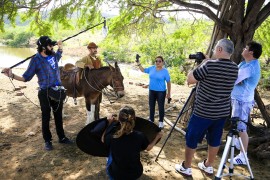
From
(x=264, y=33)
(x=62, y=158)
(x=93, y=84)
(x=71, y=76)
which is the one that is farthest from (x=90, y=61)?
(x=264, y=33)

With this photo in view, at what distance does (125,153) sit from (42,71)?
255cm

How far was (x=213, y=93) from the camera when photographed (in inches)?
137

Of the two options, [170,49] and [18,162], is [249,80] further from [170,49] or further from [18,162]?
[170,49]

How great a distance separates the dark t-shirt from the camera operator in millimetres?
919

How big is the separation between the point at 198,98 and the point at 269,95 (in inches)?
390

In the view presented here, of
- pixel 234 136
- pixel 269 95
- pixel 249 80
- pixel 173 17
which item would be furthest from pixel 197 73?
pixel 269 95

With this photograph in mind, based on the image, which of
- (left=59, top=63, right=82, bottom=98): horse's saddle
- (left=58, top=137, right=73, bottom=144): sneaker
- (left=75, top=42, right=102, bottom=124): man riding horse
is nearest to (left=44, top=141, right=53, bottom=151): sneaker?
(left=58, top=137, right=73, bottom=144): sneaker

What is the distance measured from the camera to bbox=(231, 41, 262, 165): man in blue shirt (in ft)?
14.1

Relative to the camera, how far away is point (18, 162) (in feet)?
15.7

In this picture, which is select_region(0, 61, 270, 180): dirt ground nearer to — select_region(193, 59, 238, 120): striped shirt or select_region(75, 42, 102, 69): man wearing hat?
select_region(193, 59, 238, 120): striped shirt

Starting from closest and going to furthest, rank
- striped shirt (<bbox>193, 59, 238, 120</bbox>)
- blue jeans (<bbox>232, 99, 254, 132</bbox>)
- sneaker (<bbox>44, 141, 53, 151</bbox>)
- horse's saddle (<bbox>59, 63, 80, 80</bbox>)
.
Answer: striped shirt (<bbox>193, 59, 238, 120</bbox>)
blue jeans (<bbox>232, 99, 254, 132</bbox>)
sneaker (<bbox>44, 141, 53, 151</bbox>)
horse's saddle (<bbox>59, 63, 80, 80</bbox>)

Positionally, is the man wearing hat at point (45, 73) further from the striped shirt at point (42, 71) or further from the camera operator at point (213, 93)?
the camera operator at point (213, 93)

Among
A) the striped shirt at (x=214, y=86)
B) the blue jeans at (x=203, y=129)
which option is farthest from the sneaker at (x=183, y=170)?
the striped shirt at (x=214, y=86)

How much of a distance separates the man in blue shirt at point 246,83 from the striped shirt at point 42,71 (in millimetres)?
3252
